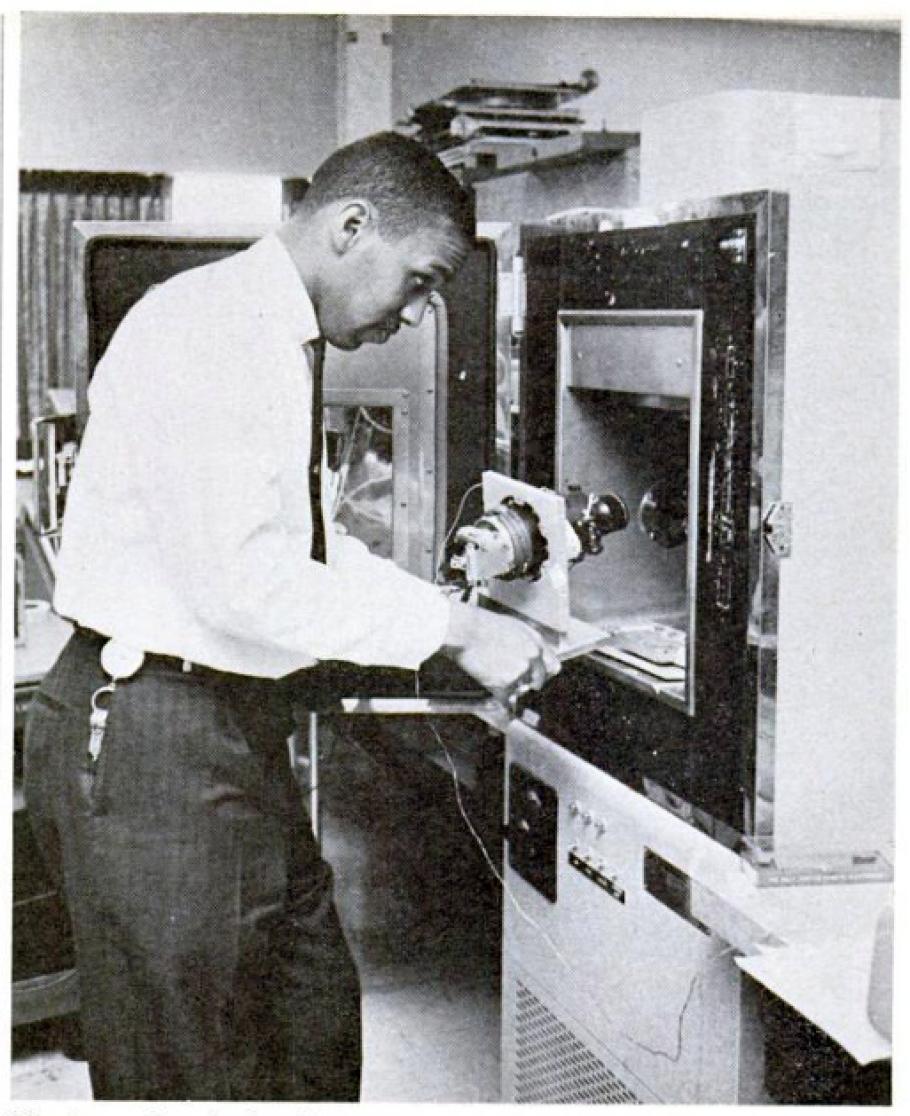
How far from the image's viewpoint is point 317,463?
63.5 inches

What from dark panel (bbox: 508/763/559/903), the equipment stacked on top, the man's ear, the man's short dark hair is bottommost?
dark panel (bbox: 508/763/559/903)

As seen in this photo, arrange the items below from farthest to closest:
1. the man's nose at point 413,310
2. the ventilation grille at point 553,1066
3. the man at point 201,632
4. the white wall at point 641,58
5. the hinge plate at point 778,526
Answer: the white wall at point 641,58
the ventilation grille at point 553,1066
the man's nose at point 413,310
the man at point 201,632
the hinge plate at point 778,526

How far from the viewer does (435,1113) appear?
4.50 ft

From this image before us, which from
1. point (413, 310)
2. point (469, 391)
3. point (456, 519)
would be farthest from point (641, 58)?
point (413, 310)

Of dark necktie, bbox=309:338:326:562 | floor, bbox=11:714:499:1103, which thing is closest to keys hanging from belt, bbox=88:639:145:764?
dark necktie, bbox=309:338:326:562

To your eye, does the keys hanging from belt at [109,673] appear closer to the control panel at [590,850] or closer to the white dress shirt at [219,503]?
the white dress shirt at [219,503]

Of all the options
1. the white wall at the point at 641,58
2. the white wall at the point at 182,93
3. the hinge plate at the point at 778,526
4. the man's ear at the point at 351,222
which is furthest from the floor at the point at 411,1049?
the white wall at the point at 182,93

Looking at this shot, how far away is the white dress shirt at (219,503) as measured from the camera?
1402 millimetres

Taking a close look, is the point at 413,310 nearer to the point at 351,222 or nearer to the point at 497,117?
the point at 351,222

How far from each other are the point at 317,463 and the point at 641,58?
7.60 ft

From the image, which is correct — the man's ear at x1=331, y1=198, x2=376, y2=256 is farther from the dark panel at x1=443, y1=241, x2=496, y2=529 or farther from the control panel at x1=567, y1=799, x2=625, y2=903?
the control panel at x1=567, y1=799, x2=625, y2=903

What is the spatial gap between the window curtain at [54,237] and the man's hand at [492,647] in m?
3.59

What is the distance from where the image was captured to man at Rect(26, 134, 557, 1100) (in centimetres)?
145

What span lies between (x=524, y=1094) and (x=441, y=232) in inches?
49.0
